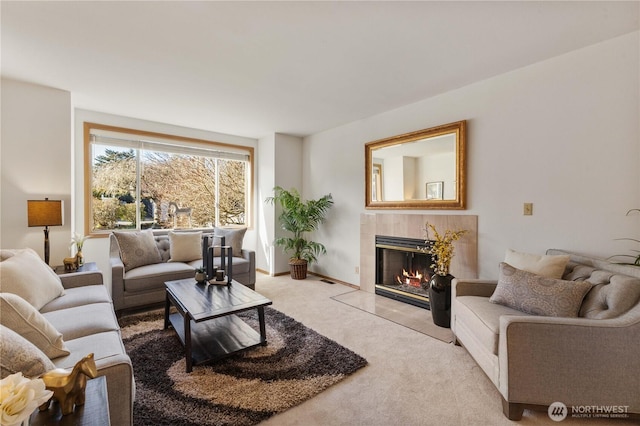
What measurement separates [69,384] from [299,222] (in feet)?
12.5

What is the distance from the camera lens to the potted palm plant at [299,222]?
15.4 feet

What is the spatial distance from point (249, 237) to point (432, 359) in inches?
158

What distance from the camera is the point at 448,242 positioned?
298 centimetres

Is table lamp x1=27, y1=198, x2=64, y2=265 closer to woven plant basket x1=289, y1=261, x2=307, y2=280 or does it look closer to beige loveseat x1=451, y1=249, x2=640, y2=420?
woven plant basket x1=289, y1=261, x2=307, y2=280

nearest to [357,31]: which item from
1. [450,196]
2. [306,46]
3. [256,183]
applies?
[306,46]

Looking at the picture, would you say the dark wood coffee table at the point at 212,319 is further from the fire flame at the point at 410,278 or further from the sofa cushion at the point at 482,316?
the fire flame at the point at 410,278

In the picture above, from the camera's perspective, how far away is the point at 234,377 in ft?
6.61

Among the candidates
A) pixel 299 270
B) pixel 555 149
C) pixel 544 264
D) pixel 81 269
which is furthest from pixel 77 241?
pixel 555 149

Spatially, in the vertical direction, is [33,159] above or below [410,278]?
above

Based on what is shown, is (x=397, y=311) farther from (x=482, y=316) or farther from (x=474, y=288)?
(x=482, y=316)

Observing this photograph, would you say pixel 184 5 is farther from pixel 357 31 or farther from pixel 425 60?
pixel 425 60

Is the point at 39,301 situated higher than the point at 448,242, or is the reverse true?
the point at 448,242

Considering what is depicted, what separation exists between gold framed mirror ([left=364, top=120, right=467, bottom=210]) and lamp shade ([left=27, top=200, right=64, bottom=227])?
11.9 ft

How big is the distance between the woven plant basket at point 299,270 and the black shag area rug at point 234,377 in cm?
201
